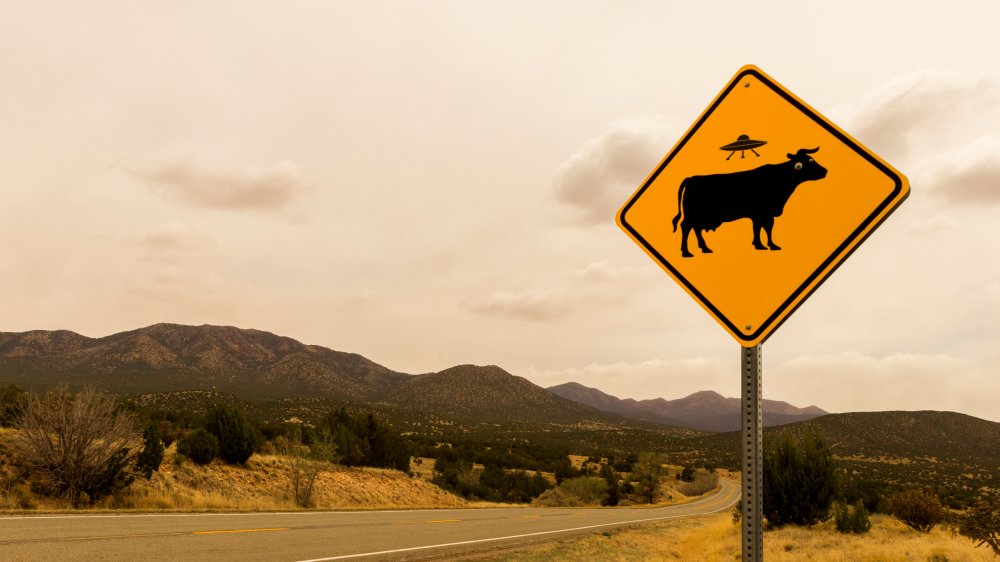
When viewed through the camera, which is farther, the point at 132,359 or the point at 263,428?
the point at 132,359

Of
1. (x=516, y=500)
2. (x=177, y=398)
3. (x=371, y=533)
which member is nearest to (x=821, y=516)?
(x=371, y=533)

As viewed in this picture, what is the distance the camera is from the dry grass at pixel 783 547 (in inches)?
471

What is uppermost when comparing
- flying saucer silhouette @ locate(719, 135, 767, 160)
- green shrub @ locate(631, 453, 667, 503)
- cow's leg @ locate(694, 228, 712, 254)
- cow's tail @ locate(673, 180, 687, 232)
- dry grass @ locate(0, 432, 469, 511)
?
flying saucer silhouette @ locate(719, 135, 767, 160)

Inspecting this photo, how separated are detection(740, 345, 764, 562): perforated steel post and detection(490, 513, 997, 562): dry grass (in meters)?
9.49

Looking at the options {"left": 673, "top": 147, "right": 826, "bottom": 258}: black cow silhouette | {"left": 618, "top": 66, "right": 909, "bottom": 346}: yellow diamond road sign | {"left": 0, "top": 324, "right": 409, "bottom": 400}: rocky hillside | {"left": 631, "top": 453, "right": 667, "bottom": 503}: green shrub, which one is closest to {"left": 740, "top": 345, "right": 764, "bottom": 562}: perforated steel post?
{"left": 618, "top": 66, "right": 909, "bottom": 346}: yellow diamond road sign

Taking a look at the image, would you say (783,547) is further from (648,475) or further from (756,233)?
(648,475)

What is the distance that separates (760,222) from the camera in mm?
2787

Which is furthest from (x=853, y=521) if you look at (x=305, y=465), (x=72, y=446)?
(x=72, y=446)

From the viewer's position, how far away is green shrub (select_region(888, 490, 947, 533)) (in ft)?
57.8

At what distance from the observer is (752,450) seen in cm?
260

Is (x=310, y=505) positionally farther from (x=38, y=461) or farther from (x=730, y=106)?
(x=730, y=106)

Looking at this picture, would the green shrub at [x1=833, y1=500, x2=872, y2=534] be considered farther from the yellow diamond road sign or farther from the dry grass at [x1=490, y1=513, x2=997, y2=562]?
the yellow diamond road sign

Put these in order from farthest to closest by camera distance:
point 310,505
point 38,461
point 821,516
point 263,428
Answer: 1. point 263,428
2. point 310,505
3. point 821,516
4. point 38,461

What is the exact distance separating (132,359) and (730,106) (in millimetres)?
169153
